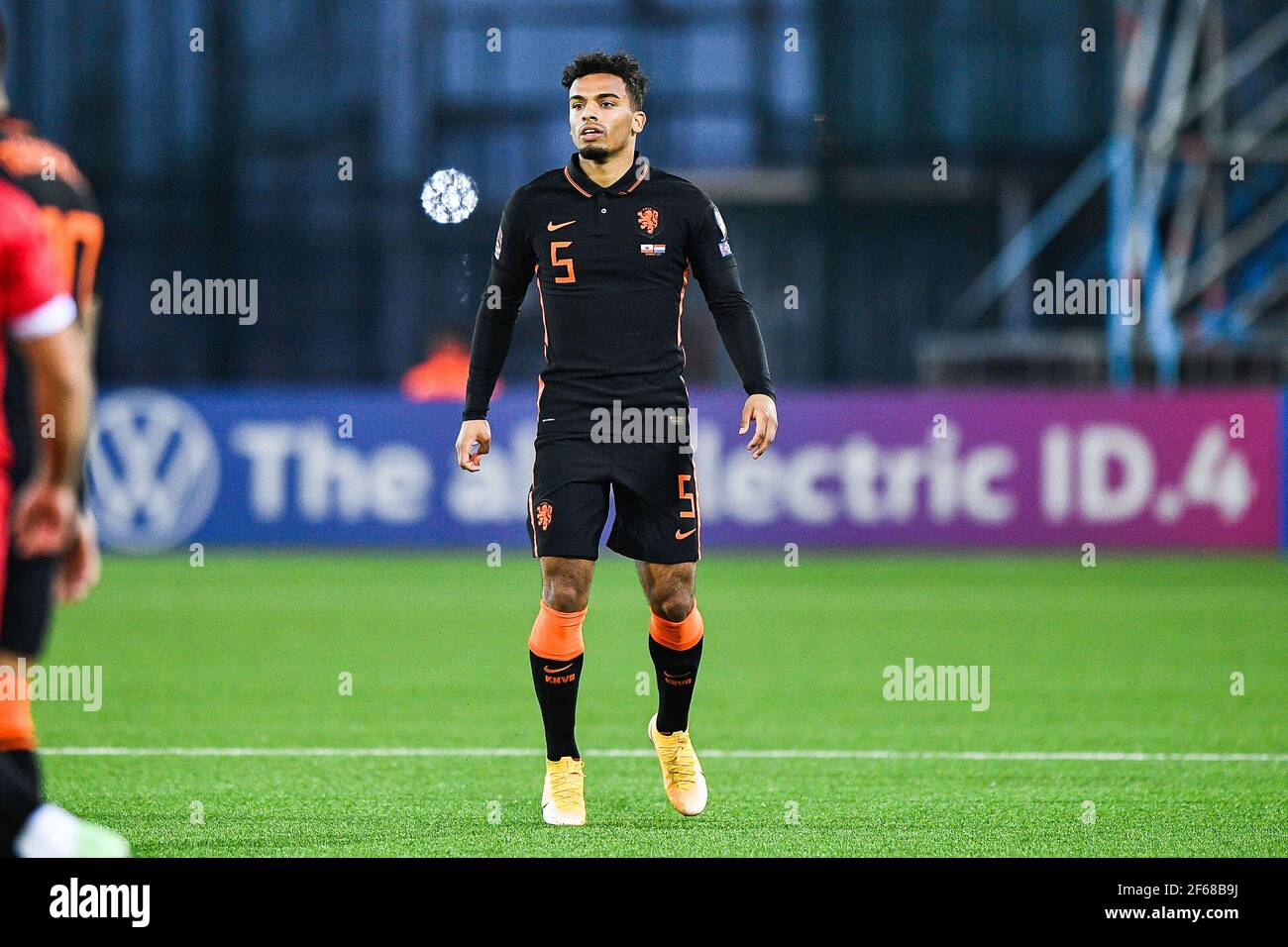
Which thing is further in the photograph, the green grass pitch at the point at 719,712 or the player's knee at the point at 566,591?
the player's knee at the point at 566,591

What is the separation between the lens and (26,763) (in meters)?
4.32

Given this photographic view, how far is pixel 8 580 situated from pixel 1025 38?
71.9 ft

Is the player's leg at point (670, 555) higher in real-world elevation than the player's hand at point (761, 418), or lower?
lower

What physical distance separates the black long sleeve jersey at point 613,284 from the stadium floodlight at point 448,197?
2.22ft

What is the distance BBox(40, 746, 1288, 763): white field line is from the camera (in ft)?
24.6

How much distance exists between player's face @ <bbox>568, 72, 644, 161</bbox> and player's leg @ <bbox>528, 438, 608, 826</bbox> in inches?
35.2

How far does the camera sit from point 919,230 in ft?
80.5

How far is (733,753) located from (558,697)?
61.4 inches

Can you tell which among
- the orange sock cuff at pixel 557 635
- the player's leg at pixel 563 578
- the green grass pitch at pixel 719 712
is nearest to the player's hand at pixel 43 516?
the green grass pitch at pixel 719 712

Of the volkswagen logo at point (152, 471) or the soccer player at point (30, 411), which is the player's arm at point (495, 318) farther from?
the volkswagen logo at point (152, 471)

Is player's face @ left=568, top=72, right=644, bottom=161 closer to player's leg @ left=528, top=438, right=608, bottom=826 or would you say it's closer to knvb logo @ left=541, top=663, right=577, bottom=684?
player's leg @ left=528, top=438, right=608, bottom=826

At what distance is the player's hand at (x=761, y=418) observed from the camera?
6043 millimetres

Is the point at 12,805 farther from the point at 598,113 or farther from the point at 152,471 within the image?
the point at 152,471

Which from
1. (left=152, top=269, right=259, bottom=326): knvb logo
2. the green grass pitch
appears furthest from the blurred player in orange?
(left=152, top=269, right=259, bottom=326): knvb logo
